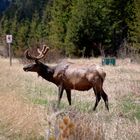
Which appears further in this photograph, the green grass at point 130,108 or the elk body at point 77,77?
the elk body at point 77,77

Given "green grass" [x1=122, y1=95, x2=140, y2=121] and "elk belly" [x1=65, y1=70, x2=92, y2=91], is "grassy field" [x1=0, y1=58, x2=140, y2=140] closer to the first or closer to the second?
"green grass" [x1=122, y1=95, x2=140, y2=121]

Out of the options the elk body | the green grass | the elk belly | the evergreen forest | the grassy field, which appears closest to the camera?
the grassy field

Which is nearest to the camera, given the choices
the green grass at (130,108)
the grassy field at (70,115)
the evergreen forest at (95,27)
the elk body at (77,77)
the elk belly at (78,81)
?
the grassy field at (70,115)

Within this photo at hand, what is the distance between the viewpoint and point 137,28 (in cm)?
4103

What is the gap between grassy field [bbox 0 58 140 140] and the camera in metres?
7.10

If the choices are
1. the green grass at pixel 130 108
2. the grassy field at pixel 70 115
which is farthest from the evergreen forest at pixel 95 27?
the green grass at pixel 130 108

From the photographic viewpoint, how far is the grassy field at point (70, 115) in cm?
710

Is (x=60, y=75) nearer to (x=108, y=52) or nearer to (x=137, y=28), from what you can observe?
(x=137, y=28)

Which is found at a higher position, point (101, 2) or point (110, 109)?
point (101, 2)

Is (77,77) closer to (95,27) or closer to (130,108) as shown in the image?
(130,108)

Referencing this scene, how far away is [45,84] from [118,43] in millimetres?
29225

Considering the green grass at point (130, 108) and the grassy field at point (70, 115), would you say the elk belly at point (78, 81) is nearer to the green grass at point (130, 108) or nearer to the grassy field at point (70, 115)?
the grassy field at point (70, 115)

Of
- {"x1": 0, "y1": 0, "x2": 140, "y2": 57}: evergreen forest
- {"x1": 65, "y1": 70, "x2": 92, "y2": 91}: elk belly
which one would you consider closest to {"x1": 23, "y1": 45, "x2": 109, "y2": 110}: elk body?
{"x1": 65, "y1": 70, "x2": 92, "y2": 91}: elk belly

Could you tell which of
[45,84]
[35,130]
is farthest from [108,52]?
[35,130]
